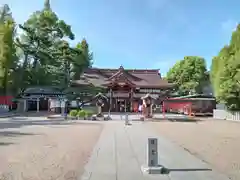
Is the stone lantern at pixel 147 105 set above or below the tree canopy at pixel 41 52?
below

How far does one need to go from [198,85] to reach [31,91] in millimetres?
31484

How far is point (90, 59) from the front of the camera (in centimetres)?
6462

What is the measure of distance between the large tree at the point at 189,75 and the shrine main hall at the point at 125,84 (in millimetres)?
7357

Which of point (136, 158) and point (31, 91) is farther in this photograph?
point (31, 91)

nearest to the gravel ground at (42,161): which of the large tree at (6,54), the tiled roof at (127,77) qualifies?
the large tree at (6,54)

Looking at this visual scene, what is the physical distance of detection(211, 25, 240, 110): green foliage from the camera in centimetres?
2400

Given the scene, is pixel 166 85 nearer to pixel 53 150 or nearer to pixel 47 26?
pixel 47 26

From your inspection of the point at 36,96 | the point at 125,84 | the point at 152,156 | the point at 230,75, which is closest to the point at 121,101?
the point at 125,84

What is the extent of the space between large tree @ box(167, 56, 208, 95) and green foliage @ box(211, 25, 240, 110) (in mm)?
25345

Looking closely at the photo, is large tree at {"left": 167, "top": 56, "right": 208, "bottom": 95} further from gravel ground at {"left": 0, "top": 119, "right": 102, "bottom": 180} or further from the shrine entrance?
gravel ground at {"left": 0, "top": 119, "right": 102, "bottom": 180}

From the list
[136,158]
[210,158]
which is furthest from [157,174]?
[210,158]

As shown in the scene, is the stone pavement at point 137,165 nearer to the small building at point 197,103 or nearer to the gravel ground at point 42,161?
the gravel ground at point 42,161

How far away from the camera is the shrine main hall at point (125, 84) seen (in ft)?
130

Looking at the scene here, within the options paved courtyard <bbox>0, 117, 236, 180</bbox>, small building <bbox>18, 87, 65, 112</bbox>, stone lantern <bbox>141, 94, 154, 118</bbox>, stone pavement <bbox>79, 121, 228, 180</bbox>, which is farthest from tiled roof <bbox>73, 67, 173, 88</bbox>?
stone pavement <bbox>79, 121, 228, 180</bbox>
